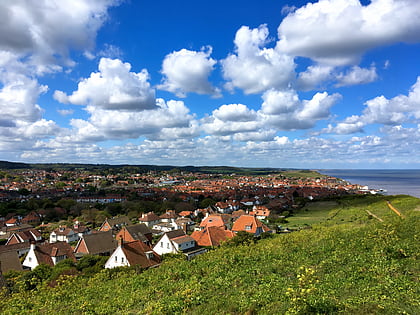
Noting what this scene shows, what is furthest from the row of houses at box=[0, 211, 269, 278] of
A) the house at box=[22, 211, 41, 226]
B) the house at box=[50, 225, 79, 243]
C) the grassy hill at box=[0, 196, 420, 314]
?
the house at box=[22, 211, 41, 226]

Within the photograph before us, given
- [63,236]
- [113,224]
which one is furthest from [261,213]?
[63,236]

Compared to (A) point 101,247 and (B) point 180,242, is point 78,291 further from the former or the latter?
(A) point 101,247

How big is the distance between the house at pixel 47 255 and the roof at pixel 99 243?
2.40 m

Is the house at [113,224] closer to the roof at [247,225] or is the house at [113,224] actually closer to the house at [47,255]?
the house at [47,255]

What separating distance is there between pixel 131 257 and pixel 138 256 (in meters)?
1.06

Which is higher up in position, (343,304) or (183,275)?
(343,304)

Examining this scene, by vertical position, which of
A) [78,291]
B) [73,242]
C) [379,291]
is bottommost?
[73,242]

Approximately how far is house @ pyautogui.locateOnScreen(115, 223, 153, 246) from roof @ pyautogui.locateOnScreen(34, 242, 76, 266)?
7328 mm

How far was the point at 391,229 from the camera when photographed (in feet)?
60.1

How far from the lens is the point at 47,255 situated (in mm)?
37250

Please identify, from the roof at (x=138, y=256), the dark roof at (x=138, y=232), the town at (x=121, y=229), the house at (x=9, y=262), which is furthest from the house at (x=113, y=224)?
the roof at (x=138, y=256)

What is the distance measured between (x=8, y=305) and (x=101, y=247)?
2691 cm

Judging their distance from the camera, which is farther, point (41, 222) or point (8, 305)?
point (41, 222)

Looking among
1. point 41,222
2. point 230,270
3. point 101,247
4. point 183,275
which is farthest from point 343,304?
point 41,222
